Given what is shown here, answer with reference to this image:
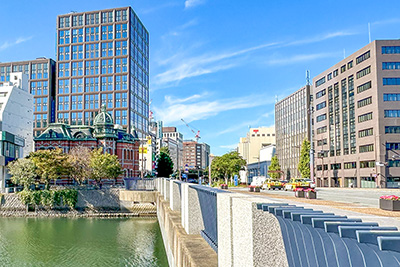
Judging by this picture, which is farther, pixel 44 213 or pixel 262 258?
pixel 44 213

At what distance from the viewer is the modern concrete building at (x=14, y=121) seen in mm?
71812

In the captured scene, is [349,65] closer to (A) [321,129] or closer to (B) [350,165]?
(A) [321,129]

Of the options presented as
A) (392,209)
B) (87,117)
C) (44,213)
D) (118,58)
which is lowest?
(44,213)

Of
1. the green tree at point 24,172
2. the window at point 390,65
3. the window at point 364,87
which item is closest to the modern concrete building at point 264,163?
the window at point 364,87

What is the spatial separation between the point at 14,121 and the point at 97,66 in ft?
144

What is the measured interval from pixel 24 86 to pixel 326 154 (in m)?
75.9

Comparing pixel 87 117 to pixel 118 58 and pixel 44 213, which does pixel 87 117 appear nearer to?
pixel 118 58

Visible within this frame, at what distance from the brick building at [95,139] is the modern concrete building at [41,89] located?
46.4 m

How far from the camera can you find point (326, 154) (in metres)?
93.2

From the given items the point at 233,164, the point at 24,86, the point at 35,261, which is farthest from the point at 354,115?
the point at 24,86

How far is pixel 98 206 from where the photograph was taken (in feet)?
210

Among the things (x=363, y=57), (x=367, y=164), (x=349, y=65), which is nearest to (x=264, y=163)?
(x=349, y=65)

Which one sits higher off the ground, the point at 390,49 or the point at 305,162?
the point at 390,49

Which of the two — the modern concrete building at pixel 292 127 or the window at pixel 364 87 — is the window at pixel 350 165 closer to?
the window at pixel 364 87
